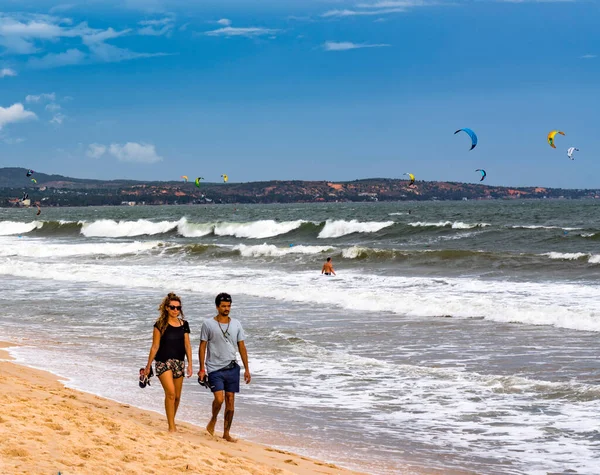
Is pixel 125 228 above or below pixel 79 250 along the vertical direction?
above

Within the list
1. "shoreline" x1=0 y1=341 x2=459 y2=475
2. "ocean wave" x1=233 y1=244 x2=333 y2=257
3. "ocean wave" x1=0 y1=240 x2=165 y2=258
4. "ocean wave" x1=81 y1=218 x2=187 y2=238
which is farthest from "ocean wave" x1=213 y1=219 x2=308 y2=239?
Result: "shoreline" x1=0 y1=341 x2=459 y2=475

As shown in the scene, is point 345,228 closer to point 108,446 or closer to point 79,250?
point 79,250

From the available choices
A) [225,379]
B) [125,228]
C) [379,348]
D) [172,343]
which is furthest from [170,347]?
[125,228]

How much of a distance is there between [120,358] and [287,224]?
46558 millimetres

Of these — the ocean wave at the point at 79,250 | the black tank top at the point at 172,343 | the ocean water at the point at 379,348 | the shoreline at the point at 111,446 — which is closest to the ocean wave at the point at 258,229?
the ocean wave at the point at 79,250

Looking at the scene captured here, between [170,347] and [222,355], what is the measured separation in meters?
0.47

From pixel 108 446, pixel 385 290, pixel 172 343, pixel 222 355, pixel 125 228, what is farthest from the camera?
pixel 125 228

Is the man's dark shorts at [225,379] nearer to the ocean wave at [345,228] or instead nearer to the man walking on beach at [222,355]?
the man walking on beach at [222,355]

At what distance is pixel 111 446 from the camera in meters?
6.06

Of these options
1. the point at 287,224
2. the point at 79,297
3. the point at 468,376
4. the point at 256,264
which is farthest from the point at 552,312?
the point at 287,224

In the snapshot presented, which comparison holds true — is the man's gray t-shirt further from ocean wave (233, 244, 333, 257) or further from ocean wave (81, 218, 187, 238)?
ocean wave (81, 218, 187, 238)

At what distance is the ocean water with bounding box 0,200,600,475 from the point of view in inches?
300

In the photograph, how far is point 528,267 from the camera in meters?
26.2

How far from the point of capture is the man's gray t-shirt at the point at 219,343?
7.15m
